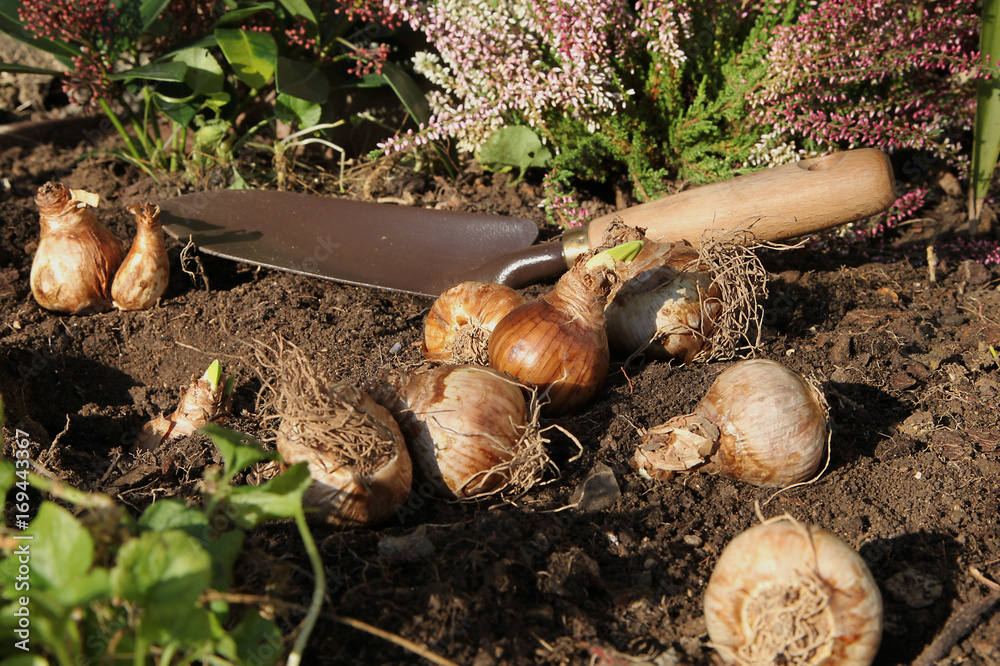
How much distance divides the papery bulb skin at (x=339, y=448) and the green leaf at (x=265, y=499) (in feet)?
0.93

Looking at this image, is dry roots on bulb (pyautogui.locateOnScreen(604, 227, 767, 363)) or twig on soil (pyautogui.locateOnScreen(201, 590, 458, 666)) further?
dry roots on bulb (pyautogui.locateOnScreen(604, 227, 767, 363))

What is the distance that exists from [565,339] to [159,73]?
215 cm

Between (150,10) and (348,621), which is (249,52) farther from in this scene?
(348,621)

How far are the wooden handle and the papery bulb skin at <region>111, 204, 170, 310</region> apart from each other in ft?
5.07

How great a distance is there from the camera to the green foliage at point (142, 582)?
924 millimetres

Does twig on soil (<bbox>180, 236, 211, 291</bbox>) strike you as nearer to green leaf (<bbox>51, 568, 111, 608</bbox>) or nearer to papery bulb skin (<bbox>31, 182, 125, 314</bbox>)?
papery bulb skin (<bbox>31, 182, 125, 314</bbox>)

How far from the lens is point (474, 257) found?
8.36 feet

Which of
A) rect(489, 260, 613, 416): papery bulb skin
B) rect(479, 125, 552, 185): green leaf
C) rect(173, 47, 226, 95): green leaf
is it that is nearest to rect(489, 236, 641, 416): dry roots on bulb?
rect(489, 260, 613, 416): papery bulb skin

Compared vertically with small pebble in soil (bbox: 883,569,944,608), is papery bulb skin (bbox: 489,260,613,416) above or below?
above

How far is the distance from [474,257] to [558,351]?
89cm

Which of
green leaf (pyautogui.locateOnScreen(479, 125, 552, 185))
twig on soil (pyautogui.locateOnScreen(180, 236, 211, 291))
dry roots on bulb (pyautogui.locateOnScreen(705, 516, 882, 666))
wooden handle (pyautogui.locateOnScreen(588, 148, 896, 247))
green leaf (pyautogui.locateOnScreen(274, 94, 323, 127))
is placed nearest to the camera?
dry roots on bulb (pyautogui.locateOnScreen(705, 516, 882, 666))

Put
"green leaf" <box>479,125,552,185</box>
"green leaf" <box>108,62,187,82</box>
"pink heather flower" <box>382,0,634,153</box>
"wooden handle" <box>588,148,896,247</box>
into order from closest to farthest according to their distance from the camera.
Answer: "wooden handle" <box>588,148,896,247</box>
"pink heather flower" <box>382,0,634,153</box>
"green leaf" <box>108,62,187,82</box>
"green leaf" <box>479,125,552,185</box>

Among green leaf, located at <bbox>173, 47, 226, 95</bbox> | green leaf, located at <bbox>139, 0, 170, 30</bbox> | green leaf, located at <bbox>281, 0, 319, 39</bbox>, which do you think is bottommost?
green leaf, located at <bbox>173, 47, 226, 95</bbox>

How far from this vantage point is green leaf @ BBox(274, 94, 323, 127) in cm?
315
